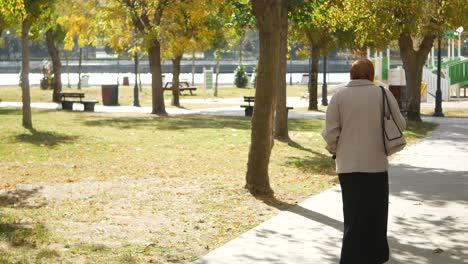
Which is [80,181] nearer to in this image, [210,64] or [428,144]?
[428,144]

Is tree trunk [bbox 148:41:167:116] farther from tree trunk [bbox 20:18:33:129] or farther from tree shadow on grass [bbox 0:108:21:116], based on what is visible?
tree trunk [bbox 20:18:33:129]

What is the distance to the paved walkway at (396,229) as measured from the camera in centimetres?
792

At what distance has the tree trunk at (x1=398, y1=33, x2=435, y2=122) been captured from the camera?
86.7 feet

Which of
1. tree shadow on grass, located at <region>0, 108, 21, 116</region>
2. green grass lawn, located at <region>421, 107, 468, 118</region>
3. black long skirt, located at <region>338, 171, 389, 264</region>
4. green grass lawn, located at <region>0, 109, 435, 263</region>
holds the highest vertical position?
black long skirt, located at <region>338, 171, 389, 264</region>

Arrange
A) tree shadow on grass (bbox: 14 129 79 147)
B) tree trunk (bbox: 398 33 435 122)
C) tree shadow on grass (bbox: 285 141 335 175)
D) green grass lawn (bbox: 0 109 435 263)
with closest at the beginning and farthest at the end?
1. green grass lawn (bbox: 0 109 435 263)
2. tree shadow on grass (bbox: 285 141 335 175)
3. tree shadow on grass (bbox: 14 129 79 147)
4. tree trunk (bbox: 398 33 435 122)

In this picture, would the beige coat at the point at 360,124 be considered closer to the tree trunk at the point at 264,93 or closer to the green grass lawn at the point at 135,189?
the green grass lawn at the point at 135,189

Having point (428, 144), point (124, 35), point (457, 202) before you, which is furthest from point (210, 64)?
point (457, 202)

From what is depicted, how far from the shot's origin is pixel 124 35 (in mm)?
33625

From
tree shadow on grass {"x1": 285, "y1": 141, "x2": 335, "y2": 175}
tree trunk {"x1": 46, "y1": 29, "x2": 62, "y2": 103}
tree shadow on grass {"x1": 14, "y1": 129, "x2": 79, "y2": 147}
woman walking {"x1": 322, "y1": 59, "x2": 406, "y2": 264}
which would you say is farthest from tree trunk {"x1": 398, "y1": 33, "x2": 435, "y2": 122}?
woman walking {"x1": 322, "y1": 59, "x2": 406, "y2": 264}

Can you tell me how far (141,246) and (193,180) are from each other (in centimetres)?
538

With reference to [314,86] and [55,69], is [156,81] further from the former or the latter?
[55,69]

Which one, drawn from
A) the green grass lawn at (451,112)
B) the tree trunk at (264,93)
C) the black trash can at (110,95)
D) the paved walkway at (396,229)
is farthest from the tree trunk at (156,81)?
the tree trunk at (264,93)

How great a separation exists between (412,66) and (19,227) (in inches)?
Answer: 753

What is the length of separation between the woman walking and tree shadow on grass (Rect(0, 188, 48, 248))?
318cm
